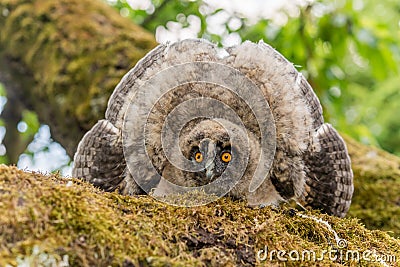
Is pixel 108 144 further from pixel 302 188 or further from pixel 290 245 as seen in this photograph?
pixel 290 245

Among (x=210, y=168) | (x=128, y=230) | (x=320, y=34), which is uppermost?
(x=320, y=34)

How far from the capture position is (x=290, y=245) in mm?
1925

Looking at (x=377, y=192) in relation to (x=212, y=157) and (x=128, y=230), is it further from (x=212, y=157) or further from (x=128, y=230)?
(x=128, y=230)

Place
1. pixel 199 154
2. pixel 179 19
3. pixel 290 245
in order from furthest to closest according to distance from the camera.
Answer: pixel 179 19 < pixel 199 154 < pixel 290 245

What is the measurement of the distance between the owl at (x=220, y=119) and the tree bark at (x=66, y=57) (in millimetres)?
1388

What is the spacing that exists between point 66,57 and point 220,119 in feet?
7.99

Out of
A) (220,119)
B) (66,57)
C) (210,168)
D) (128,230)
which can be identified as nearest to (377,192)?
(220,119)

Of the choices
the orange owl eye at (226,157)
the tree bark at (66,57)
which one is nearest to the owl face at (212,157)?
the orange owl eye at (226,157)

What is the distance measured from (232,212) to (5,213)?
98cm

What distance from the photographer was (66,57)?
4570 mm

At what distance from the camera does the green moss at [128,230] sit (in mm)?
1485

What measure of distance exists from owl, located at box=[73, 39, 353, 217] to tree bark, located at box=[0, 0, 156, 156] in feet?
4.55

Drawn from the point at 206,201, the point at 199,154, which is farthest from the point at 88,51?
the point at 206,201

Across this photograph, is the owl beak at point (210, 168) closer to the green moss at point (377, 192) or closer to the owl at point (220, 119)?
the owl at point (220, 119)
